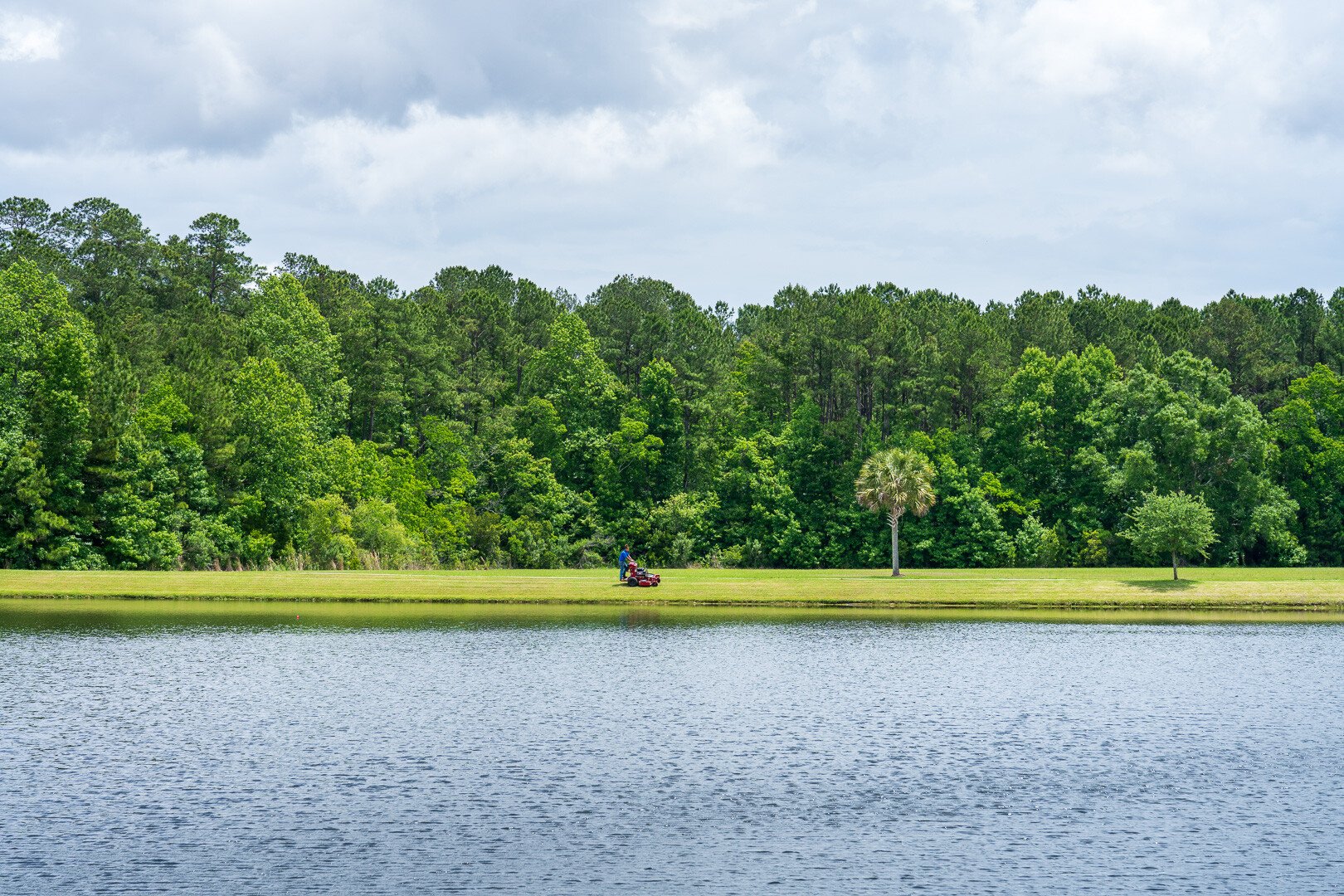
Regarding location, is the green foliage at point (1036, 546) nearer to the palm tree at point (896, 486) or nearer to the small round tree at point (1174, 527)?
the palm tree at point (896, 486)

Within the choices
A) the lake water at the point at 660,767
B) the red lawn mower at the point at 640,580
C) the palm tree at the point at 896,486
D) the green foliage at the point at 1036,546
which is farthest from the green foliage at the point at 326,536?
the green foliage at the point at 1036,546

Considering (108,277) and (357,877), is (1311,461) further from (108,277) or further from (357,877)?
(108,277)

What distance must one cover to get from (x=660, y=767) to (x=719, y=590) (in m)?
43.8

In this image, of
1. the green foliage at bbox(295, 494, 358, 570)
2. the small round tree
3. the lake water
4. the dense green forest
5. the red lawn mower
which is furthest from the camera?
the green foliage at bbox(295, 494, 358, 570)

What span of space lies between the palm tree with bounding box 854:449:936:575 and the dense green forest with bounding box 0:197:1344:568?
39.4 ft

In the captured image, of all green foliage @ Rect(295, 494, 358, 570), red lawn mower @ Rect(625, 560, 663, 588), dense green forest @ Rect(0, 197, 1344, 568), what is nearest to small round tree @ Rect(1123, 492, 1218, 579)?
dense green forest @ Rect(0, 197, 1344, 568)

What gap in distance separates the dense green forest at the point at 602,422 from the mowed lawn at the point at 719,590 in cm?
1295

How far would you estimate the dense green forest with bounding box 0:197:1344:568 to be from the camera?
83312 mm

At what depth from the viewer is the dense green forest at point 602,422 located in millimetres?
83312

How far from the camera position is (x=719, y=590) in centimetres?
6931

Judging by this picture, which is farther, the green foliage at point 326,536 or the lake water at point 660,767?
the green foliage at point 326,536

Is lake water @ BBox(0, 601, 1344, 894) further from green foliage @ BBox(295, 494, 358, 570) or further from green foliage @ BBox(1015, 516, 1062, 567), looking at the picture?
green foliage @ BBox(1015, 516, 1062, 567)

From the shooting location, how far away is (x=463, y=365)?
11344 centimetres

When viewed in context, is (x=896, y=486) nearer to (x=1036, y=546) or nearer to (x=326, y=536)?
(x=1036, y=546)
